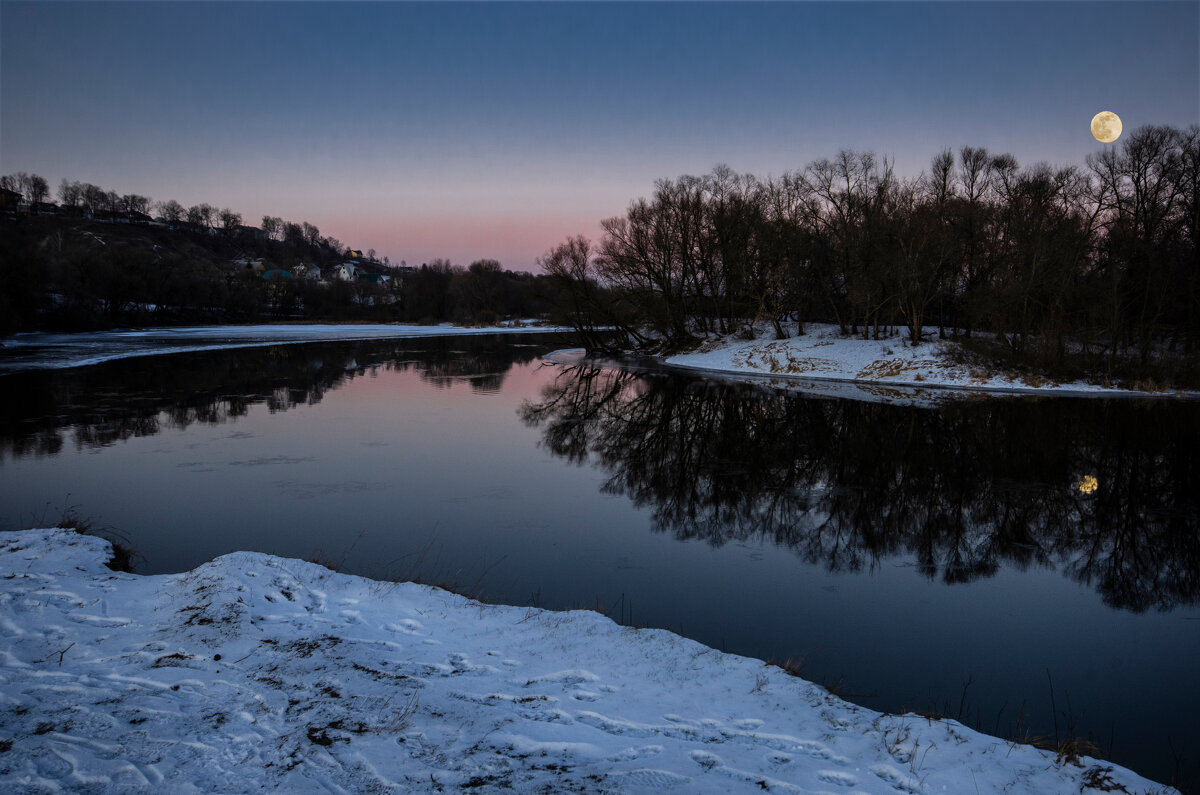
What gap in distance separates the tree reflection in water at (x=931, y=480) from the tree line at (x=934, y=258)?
29.5 ft

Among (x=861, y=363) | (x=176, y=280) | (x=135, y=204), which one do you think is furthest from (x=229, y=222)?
(x=861, y=363)

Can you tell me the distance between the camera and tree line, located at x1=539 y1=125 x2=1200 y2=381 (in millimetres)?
30094

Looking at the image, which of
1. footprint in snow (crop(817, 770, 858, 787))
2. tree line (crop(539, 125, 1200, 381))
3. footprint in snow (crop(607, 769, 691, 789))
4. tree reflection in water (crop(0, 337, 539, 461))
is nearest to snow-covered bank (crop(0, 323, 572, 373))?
tree reflection in water (crop(0, 337, 539, 461))

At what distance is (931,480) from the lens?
12.9 m

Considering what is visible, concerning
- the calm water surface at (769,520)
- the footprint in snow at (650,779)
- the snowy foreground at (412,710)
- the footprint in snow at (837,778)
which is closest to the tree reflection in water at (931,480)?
the calm water surface at (769,520)

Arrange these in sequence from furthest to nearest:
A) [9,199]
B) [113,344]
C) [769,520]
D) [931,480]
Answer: [9,199] → [113,344] → [931,480] → [769,520]

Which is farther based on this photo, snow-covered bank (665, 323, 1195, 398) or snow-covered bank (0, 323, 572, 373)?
snow-covered bank (0, 323, 572, 373)

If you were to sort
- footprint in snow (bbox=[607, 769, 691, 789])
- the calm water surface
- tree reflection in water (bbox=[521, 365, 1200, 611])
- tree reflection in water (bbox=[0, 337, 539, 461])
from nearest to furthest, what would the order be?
footprint in snow (bbox=[607, 769, 691, 789]) → the calm water surface → tree reflection in water (bbox=[521, 365, 1200, 611]) → tree reflection in water (bbox=[0, 337, 539, 461])

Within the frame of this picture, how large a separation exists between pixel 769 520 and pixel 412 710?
7171 millimetres

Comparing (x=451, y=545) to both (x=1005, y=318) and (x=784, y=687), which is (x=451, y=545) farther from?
(x=1005, y=318)

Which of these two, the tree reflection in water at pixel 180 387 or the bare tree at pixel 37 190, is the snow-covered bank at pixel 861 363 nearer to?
the tree reflection in water at pixel 180 387

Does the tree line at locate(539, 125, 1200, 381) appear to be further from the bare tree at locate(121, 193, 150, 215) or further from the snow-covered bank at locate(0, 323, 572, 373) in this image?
the bare tree at locate(121, 193, 150, 215)

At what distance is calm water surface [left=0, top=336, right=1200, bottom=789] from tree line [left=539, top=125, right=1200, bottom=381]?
406 inches

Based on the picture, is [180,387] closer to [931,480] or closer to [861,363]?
[931,480]
